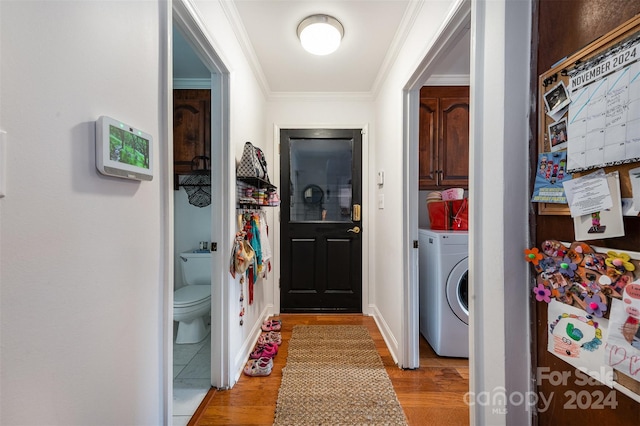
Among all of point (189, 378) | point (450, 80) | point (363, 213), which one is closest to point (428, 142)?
point (450, 80)

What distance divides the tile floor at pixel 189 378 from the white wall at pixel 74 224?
67 cm

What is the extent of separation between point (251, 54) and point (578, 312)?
2406mm

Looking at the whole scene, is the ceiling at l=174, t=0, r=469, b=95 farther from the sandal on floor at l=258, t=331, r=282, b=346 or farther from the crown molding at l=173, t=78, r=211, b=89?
the sandal on floor at l=258, t=331, r=282, b=346

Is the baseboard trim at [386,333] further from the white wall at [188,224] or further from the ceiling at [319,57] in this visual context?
the ceiling at [319,57]

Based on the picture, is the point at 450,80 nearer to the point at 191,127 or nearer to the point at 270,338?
the point at 191,127

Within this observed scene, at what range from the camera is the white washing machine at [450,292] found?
196 cm

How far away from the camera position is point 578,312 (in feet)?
2.33

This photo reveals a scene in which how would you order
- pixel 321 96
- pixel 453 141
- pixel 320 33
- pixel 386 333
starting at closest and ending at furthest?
pixel 320 33 → pixel 386 333 → pixel 453 141 → pixel 321 96

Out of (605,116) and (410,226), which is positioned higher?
(605,116)

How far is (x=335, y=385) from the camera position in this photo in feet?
5.46

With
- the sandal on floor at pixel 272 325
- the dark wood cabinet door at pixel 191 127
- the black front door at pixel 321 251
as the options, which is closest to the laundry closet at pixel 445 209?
the black front door at pixel 321 251

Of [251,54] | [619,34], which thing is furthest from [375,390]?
[251,54]

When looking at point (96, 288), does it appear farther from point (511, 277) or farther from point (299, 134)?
point (299, 134)

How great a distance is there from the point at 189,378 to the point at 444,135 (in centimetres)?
294
